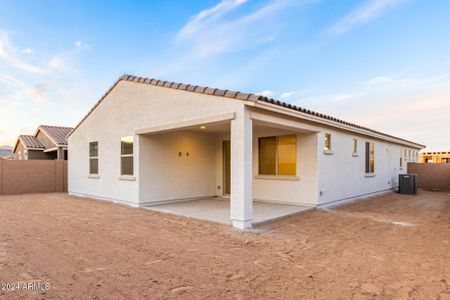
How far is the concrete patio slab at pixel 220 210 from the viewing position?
789 cm

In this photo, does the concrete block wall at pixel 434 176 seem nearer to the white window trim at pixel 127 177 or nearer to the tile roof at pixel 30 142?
the white window trim at pixel 127 177

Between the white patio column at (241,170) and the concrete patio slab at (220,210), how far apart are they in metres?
0.52

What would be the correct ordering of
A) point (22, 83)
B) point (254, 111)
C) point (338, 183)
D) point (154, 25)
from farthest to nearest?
point (22, 83) → point (154, 25) → point (338, 183) → point (254, 111)

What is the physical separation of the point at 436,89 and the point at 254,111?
11.2 meters

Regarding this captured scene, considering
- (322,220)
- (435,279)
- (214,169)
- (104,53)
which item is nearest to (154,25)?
(104,53)

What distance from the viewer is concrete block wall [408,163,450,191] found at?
58.4ft

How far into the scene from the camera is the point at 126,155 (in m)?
10.8

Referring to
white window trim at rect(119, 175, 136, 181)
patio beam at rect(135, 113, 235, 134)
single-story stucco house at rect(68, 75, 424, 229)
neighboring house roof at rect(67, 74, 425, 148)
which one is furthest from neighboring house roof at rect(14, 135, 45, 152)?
patio beam at rect(135, 113, 235, 134)

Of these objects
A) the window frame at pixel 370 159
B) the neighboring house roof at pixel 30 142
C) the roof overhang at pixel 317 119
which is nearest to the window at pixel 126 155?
the roof overhang at pixel 317 119

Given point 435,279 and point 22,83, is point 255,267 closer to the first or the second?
point 435,279

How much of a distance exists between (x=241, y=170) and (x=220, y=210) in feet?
9.45

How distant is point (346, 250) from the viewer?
5258 millimetres

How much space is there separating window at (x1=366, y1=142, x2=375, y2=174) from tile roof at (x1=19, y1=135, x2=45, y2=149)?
24.2m

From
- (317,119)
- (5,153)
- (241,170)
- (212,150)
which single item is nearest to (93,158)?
(212,150)
